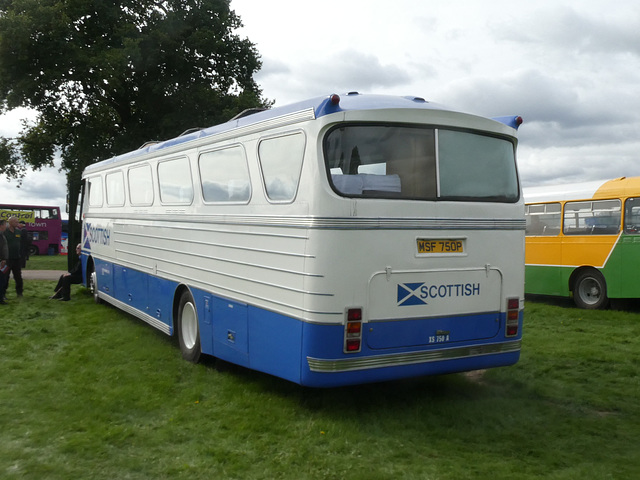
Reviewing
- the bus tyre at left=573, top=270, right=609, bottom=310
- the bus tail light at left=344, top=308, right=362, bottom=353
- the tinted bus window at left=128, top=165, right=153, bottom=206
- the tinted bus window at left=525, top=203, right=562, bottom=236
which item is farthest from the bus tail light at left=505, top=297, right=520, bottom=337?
the tinted bus window at left=525, top=203, right=562, bottom=236

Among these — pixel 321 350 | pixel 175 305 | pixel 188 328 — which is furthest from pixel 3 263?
pixel 321 350

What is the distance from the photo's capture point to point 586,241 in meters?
14.1

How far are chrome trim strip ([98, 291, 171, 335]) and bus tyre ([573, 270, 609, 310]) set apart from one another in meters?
8.92

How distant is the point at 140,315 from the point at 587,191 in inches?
372

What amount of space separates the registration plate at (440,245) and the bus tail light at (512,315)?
84 centimetres

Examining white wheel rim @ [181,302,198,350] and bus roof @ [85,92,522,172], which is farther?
white wheel rim @ [181,302,198,350]

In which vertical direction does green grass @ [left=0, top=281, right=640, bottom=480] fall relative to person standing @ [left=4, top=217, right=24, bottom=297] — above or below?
below

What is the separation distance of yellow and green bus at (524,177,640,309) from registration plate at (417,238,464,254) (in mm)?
7991

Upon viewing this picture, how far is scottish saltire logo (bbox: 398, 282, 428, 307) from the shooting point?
6195 millimetres

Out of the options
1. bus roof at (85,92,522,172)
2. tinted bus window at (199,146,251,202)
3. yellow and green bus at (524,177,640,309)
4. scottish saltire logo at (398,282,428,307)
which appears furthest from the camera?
yellow and green bus at (524,177,640,309)

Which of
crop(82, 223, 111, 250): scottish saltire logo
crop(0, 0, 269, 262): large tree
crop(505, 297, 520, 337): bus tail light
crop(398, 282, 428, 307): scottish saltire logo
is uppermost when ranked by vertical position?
crop(0, 0, 269, 262): large tree

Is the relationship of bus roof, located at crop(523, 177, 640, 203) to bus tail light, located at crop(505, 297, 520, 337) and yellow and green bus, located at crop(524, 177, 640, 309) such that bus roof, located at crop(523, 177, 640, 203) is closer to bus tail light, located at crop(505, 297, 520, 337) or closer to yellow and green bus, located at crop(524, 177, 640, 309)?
yellow and green bus, located at crop(524, 177, 640, 309)

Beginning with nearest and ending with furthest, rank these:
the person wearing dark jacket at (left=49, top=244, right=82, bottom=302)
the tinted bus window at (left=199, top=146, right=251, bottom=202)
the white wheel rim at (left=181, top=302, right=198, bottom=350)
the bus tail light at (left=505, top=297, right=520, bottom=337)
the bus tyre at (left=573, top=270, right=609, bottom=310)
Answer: the bus tail light at (left=505, top=297, right=520, bottom=337) → the tinted bus window at (left=199, top=146, right=251, bottom=202) → the white wheel rim at (left=181, top=302, right=198, bottom=350) → the bus tyre at (left=573, top=270, right=609, bottom=310) → the person wearing dark jacket at (left=49, top=244, right=82, bottom=302)

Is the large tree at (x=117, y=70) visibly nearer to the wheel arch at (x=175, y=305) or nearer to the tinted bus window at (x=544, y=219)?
the tinted bus window at (x=544, y=219)
